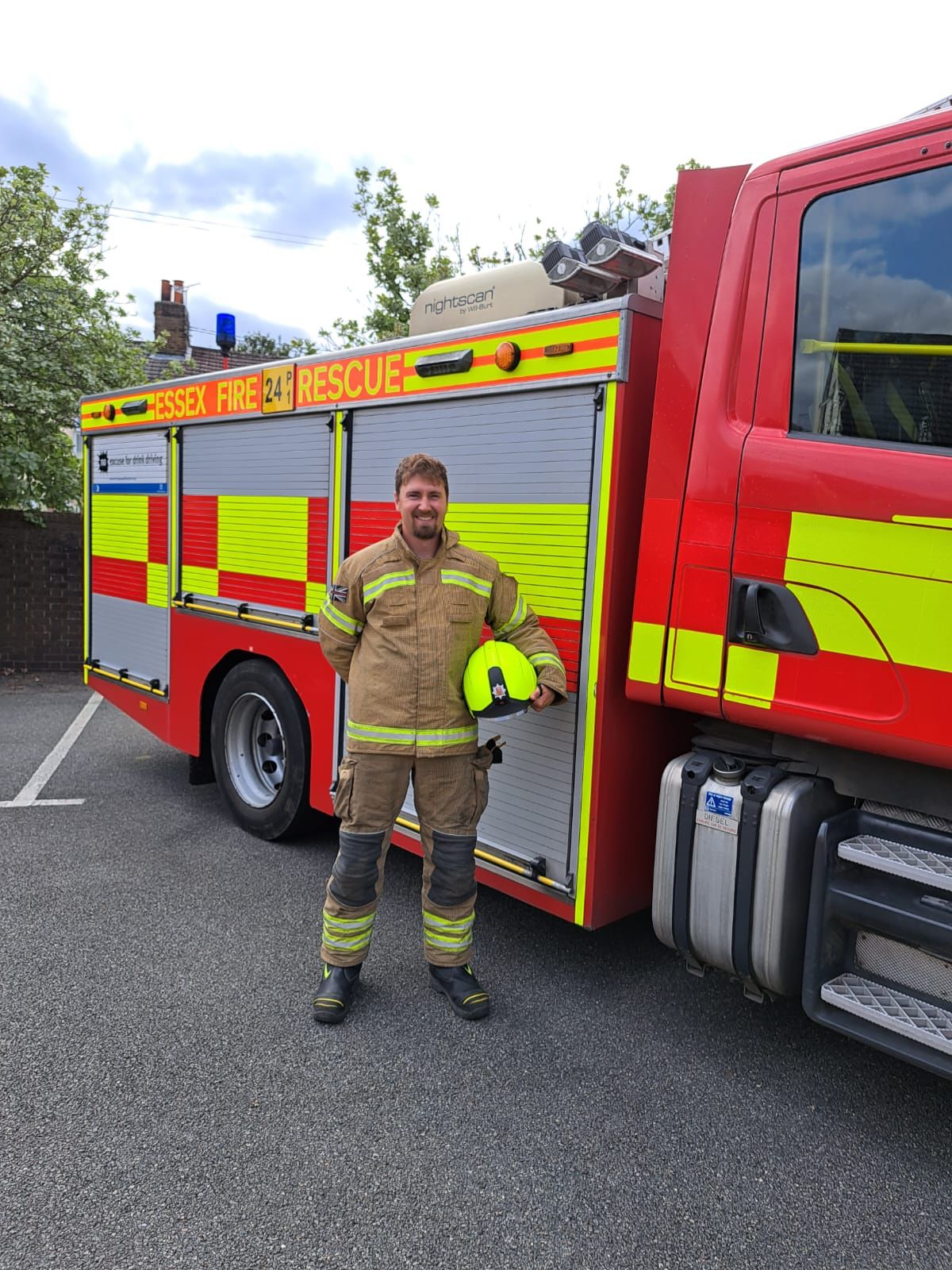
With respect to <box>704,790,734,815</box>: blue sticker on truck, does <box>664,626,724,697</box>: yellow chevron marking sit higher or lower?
higher

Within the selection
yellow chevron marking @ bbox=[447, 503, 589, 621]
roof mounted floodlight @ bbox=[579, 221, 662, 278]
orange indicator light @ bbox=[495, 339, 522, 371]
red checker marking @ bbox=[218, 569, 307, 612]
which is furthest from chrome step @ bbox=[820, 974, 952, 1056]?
red checker marking @ bbox=[218, 569, 307, 612]

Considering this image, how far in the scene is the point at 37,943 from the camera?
3590mm

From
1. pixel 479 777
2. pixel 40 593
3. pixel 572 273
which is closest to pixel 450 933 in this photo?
pixel 479 777

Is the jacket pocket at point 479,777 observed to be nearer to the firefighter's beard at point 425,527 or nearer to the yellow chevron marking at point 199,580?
the firefighter's beard at point 425,527

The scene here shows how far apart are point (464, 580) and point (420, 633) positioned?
22cm

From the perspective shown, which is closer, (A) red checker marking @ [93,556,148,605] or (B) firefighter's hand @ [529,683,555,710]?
(B) firefighter's hand @ [529,683,555,710]

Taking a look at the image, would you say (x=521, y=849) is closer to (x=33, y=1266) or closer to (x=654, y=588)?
(x=654, y=588)

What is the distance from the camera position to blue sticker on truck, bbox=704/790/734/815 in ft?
8.63

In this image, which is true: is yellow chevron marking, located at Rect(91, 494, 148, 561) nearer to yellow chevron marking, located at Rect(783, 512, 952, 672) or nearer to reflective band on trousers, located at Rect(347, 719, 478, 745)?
reflective band on trousers, located at Rect(347, 719, 478, 745)

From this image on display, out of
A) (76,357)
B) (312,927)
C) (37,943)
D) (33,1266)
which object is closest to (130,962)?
(37,943)

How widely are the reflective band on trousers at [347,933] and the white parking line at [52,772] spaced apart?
282 centimetres

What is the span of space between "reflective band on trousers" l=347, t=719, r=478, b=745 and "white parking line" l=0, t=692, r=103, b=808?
307cm

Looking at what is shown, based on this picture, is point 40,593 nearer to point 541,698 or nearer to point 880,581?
point 541,698

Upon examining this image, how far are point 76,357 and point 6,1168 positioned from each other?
369 inches
